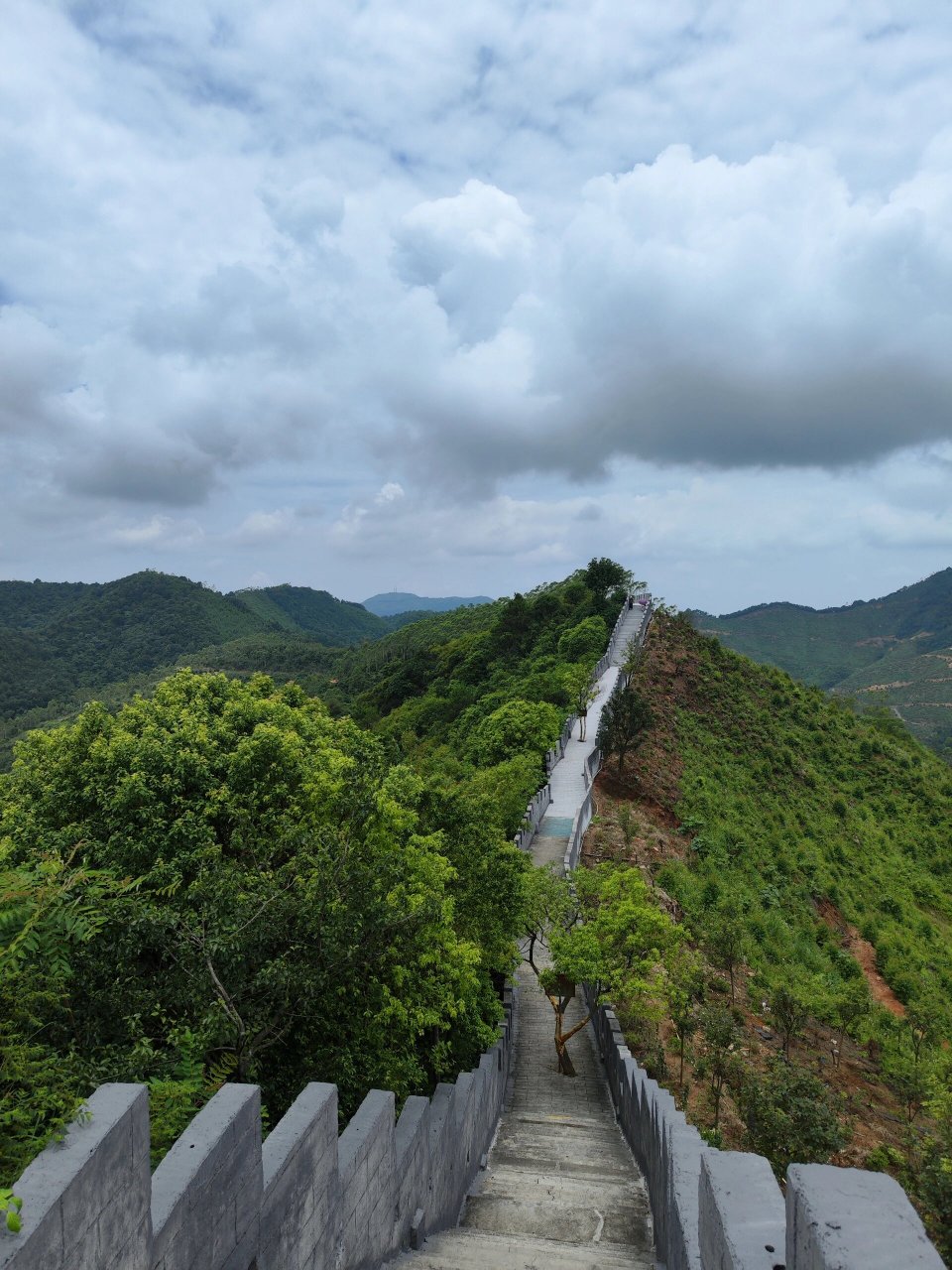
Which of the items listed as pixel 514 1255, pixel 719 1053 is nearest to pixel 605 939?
pixel 719 1053

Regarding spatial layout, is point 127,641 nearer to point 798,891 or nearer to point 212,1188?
point 798,891

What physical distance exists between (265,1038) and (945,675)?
189993mm

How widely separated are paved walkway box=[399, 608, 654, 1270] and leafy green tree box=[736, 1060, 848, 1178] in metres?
2.01

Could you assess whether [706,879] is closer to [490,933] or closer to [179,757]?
[490,933]

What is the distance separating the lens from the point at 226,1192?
462cm

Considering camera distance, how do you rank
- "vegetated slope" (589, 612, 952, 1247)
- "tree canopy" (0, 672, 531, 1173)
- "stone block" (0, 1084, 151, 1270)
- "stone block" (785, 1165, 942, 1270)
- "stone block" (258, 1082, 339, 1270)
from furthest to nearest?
"vegetated slope" (589, 612, 952, 1247)
"tree canopy" (0, 672, 531, 1173)
"stone block" (258, 1082, 339, 1270)
"stone block" (0, 1084, 151, 1270)
"stone block" (785, 1165, 942, 1270)

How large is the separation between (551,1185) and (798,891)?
25.6 m

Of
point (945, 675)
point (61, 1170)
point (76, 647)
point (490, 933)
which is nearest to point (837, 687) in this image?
point (945, 675)

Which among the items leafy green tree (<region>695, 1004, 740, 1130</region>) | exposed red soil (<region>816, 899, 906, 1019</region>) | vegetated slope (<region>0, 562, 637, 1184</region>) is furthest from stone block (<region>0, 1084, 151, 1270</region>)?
exposed red soil (<region>816, 899, 906, 1019</region>)

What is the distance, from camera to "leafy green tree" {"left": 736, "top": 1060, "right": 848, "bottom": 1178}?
1133cm

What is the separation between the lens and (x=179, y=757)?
14984 millimetres

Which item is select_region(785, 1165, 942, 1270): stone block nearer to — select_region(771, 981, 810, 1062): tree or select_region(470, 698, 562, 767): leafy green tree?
select_region(771, 981, 810, 1062): tree

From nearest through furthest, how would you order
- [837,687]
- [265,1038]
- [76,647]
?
[265,1038], [76,647], [837,687]

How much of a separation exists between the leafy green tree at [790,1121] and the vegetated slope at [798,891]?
3cm
